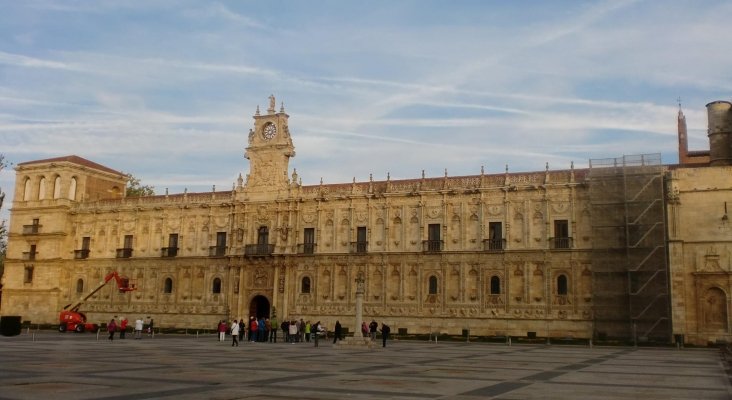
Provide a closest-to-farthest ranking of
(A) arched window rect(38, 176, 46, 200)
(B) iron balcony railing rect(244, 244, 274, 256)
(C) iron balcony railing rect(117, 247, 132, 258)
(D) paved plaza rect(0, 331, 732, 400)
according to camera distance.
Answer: (D) paved plaza rect(0, 331, 732, 400)
(B) iron balcony railing rect(244, 244, 274, 256)
(C) iron balcony railing rect(117, 247, 132, 258)
(A) arched window rect(38, 176, 46, 200)

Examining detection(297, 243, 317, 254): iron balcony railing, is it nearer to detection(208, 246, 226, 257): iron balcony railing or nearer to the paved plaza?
detection(208, 246, 226, 257): iron balcony railing

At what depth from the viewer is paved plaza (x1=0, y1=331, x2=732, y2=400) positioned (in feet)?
44.5

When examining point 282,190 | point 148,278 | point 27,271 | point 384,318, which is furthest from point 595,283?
point 27,271

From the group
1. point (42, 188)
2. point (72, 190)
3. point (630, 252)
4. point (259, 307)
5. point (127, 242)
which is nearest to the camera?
point (630, 252)

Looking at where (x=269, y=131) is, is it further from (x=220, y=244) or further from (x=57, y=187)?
(x=57, y=187)

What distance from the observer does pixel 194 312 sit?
175 ft

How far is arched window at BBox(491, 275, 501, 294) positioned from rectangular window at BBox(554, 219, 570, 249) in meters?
4.36

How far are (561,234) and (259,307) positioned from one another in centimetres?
2364

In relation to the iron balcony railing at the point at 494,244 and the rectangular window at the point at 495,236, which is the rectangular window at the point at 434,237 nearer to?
the iron balcony railing at the point at 494,244

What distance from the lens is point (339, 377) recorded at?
17.0 meters

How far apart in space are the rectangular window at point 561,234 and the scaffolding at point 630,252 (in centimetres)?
191

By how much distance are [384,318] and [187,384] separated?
3294 cm

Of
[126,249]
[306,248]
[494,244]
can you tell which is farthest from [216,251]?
[494,244]

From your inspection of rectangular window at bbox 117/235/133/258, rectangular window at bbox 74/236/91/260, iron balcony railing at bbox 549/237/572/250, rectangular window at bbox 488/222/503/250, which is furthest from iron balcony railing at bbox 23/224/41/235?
iron balcony railing at bbox 549/237/572/250
